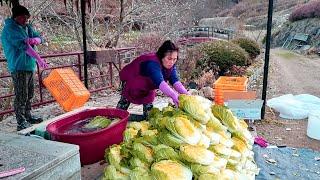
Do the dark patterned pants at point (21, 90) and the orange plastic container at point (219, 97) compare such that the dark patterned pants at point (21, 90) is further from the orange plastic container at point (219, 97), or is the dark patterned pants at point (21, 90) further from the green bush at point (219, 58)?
the green bush at point (219, 58)

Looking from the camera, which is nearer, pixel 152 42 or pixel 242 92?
pixel 242 92

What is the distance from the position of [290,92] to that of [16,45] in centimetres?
701

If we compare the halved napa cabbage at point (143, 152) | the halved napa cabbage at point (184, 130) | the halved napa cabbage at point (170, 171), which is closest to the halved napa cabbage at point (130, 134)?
the halved napa cabbage at point (143, 152)

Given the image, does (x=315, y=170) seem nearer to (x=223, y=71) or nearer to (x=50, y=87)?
(x=50, y=87)

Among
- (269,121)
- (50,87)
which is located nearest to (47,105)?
(50,87)

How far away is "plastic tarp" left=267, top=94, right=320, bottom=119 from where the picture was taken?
19.5ft

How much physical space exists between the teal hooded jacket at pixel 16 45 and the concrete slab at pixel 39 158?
2.37m

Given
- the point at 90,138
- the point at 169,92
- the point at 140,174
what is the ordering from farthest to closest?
the point at 169,92 < the point at 90,138 < the point at 140,174

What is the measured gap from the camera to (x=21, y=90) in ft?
15.3

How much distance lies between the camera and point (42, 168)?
6.26 ft

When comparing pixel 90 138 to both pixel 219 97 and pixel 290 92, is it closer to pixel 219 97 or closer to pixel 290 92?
pixel 219 97

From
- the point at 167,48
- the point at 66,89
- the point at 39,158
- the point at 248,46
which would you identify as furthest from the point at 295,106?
the point at 248,46

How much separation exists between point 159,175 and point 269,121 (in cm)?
424

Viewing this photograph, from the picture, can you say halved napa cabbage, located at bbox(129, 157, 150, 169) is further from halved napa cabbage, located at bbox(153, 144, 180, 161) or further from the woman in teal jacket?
the woman in teal jacket
